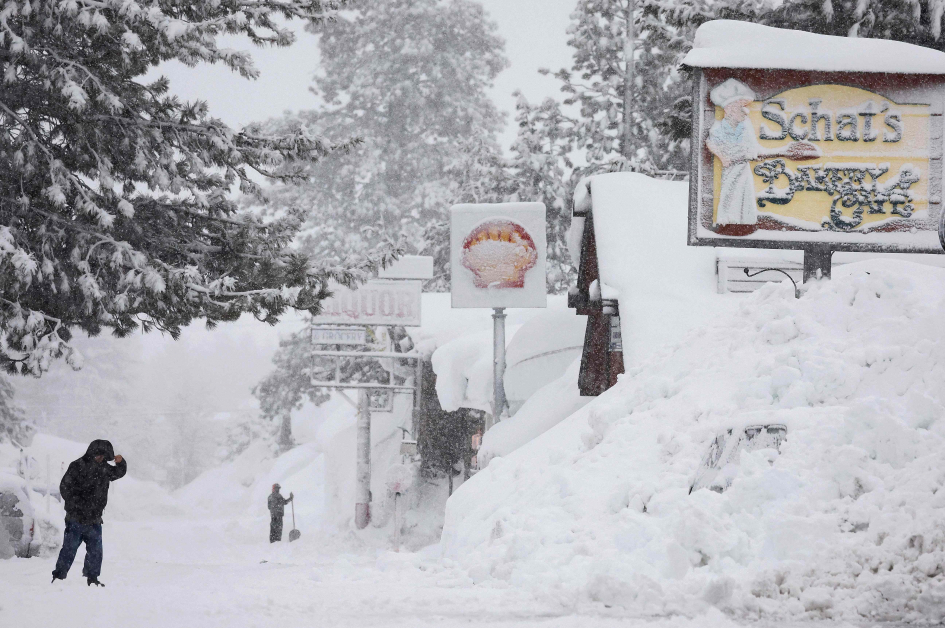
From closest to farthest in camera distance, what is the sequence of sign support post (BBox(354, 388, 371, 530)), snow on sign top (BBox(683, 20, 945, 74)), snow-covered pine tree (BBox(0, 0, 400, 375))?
snow on sign top (BBox(683, 20, 945, 74)) < snow-covered pine tree (BBox(0, 0, 400, 375)) < sign support post (BBox(354, 388, 371, 530))

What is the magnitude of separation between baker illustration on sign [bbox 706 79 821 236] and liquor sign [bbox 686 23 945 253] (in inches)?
0.4

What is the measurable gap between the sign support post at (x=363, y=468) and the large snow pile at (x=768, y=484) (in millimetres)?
16567

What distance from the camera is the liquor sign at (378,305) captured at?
24.1 metres

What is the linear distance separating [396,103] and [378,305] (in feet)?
59.4

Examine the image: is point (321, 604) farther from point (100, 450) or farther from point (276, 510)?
point (276, 510)

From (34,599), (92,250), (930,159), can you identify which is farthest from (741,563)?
(92,250)

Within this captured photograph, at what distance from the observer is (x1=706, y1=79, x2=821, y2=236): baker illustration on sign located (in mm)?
Result: 9656

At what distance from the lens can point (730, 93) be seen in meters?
9.70

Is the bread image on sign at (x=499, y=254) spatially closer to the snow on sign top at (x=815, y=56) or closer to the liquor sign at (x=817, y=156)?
the liquor sign at (x=817, y=156)

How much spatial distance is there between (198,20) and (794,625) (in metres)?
10.2

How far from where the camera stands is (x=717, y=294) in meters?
12.4

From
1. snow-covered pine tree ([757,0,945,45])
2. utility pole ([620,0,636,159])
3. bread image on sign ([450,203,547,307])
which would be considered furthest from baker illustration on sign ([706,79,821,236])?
utility pole ([620,0,636,159])

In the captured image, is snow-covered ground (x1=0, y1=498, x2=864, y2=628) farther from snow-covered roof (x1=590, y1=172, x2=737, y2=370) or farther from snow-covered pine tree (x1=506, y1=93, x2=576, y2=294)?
snow-covered pine tree (x1=506, y1=93, x2=576, y2=294)

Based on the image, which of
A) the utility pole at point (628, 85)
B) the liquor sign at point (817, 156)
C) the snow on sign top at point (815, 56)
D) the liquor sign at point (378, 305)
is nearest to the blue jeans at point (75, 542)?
the liquor sign at point (817, 156)
